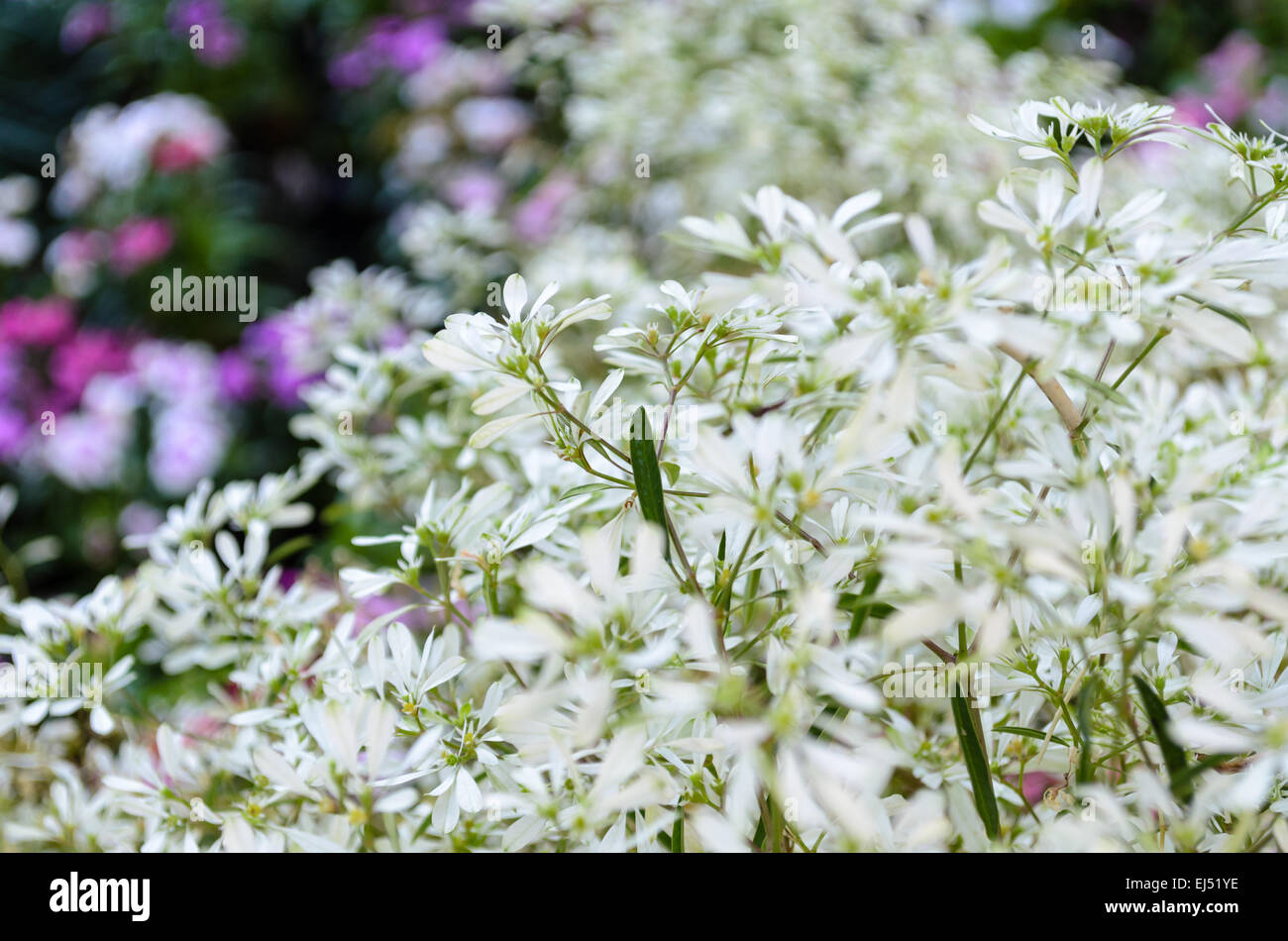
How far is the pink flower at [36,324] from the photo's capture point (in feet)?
5.98

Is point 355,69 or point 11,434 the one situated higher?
point 355,69

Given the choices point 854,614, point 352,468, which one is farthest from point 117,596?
point 854,614

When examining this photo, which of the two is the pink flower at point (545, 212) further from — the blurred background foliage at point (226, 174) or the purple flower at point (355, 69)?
the purple flower at point (355, 69)

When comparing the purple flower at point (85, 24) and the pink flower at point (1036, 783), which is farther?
the purple flower at point (85, 24)

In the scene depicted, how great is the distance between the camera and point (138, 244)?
1.91m

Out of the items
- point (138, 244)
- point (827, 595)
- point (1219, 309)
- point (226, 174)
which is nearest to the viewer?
point (827, 595)

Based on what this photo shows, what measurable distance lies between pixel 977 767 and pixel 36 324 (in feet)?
6.37

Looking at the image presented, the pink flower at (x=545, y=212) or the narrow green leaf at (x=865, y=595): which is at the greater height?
the pink flower at (x=545, y=212)

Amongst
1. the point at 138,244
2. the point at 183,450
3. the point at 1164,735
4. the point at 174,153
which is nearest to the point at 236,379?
the point at 183,450

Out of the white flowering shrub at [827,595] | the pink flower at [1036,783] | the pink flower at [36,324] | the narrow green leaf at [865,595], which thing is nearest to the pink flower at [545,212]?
the pink flower at [36,324]

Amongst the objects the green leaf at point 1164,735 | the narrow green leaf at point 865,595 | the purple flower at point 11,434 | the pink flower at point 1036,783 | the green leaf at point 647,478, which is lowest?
the purple flower at point 11,434

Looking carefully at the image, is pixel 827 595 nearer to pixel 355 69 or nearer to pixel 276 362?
pixel 276 362

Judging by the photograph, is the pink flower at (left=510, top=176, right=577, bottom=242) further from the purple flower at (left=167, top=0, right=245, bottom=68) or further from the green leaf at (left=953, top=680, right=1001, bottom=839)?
the green leaf at (left=953, top=680, right=1001, bottom=839)
